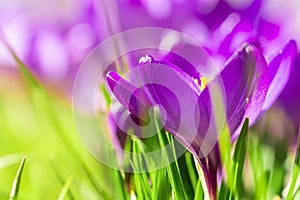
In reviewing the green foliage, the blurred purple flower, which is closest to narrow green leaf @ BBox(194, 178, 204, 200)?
the green foliage

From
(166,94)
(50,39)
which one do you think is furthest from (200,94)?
(50,39)

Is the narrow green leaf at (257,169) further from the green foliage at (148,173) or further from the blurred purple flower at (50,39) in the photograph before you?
the blurred purple flower at (50,39)

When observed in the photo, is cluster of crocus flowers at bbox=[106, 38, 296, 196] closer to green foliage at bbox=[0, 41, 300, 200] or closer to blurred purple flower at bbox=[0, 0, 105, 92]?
green foliage at bbox=[0, 41, 300, 200]

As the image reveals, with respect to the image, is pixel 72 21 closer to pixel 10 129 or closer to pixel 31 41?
pixel 31 41

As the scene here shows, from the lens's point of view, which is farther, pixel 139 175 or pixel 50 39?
pixel 50 39

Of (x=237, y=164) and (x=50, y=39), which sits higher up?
(x=50, y=39)

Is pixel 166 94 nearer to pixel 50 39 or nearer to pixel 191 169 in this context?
pixel 191 169

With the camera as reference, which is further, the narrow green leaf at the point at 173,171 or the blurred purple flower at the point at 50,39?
the blurred purple flower at the point at 50,39

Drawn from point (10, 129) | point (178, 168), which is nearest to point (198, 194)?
point (178, 168)

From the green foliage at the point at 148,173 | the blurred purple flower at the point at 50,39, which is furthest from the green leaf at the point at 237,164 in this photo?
the blurred purple flower at the point at 50,39
